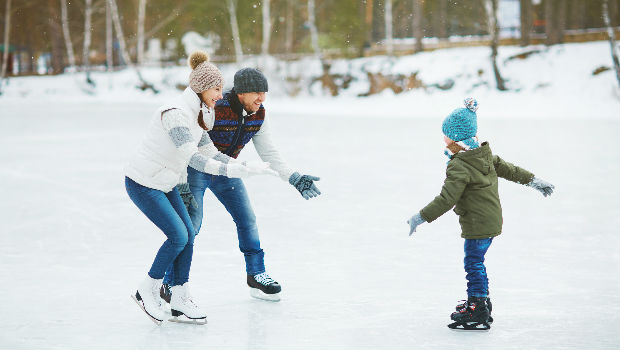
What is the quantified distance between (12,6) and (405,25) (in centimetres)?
1698

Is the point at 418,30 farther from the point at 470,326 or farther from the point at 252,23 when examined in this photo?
the point at 470,326

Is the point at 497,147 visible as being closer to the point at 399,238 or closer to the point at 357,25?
the point at 399,238

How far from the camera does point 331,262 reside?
5.93 meters

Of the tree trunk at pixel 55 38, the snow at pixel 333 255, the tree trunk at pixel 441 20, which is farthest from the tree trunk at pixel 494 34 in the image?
the tree trunk at pixel 55 38

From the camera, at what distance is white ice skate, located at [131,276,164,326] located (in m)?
4.36

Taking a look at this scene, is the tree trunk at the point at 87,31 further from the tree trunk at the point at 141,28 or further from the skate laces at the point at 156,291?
the skate laces at the point at 156,291

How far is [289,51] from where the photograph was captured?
36.9 metres

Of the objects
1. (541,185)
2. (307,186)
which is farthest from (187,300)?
(541,185)

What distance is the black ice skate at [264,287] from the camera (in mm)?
4828

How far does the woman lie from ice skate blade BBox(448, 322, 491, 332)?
1178 mm

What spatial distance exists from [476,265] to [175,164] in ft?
4.85

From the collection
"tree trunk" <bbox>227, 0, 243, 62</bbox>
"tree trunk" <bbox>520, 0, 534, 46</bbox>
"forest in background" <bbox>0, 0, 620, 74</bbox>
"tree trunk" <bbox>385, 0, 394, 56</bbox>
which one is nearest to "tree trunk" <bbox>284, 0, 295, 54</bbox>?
"forest in background" <bbox>0, 0, 620, 74</bbox>

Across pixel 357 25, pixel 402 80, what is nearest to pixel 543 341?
pixel 402 80

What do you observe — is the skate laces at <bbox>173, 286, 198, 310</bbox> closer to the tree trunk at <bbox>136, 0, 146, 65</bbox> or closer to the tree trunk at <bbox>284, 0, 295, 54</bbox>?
the tree trunk at <bbox>284, 0, 295, 54</bbox>
